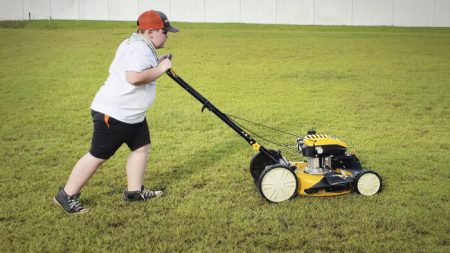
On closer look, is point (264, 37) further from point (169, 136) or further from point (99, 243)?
point (99, 243)

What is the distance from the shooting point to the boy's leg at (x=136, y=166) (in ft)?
14.8

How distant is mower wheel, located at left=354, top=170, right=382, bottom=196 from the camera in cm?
463

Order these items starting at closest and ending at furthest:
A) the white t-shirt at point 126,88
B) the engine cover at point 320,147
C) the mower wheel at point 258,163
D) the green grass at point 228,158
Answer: the green grass at point 228,158 < the white t-shirt at point 126,88 < the engine cover at point 320,147 < the mower wheel at point 258,163

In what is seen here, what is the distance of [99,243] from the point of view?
12.1 feet

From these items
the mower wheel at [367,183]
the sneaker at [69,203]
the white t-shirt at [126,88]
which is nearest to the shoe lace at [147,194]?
the sneaker at [69,203]

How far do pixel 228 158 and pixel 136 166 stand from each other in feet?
5.87

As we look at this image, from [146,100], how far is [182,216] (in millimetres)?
1001

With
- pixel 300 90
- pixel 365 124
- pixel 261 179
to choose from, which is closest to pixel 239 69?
pixel 300 90

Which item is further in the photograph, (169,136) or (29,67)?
(29,67)

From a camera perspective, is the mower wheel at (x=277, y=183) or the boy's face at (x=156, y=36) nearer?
the boy's face at (x=156, y=36)

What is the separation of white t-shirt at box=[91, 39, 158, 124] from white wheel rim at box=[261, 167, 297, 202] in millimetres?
1247

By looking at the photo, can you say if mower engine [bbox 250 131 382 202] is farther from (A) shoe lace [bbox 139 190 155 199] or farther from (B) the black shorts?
(B) the black shorts

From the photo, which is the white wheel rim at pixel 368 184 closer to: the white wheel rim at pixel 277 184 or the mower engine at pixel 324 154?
the mower engine at pixel 324 154

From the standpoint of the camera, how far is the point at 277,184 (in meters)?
4.47
